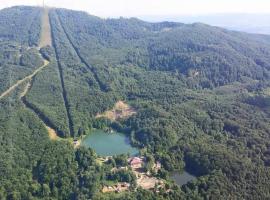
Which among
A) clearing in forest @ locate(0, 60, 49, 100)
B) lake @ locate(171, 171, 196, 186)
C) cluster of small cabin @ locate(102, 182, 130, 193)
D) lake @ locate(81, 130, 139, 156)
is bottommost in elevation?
lake @ locate(81, 130, 139, 156)

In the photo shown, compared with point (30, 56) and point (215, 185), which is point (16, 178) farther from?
point (30, 56)

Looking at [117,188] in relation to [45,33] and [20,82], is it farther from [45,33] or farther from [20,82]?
[45,33]

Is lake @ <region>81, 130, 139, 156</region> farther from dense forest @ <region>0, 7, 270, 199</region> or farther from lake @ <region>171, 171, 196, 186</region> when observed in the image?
lake @ <region>171, 171, 196, 186</region>

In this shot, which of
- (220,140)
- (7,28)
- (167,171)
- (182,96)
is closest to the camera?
(167,171)

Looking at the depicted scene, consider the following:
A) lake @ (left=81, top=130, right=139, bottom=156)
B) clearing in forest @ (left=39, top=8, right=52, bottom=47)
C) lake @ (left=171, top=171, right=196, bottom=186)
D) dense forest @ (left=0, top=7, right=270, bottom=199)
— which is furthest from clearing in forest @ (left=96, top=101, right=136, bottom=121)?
clearing in forest @ (left=39, top=8, right=52, bottom=47)

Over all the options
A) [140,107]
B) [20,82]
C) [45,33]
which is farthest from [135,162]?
[45,33]

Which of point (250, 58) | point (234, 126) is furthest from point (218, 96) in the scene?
point (250, 58)

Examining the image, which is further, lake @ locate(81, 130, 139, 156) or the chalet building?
lake @ locate(81, 130, 139, 156)
